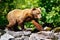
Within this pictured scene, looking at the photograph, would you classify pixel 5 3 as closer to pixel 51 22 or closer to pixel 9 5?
pixel 9 5

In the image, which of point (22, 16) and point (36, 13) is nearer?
point (36, 13)

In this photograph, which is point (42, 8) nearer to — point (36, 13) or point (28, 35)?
point (36, 13)

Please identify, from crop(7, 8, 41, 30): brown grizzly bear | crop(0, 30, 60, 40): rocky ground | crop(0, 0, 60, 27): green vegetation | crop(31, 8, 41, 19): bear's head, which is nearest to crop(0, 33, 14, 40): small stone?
crop(0, 30, 60, 40): rocky ground

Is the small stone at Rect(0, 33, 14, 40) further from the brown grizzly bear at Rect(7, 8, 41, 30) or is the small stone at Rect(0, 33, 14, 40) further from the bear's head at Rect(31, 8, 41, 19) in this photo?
the bear's head at Rect(31, 8, 41, 19)

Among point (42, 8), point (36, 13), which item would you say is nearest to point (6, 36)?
point (36, 13)

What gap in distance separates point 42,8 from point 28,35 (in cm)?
89

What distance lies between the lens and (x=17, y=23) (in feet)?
15.5

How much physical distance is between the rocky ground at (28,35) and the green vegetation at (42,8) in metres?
0.58

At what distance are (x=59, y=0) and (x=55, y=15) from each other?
34 cm

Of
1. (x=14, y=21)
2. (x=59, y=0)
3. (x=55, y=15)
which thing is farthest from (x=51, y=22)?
(x=14, y=21)

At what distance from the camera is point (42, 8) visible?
5.19 metres

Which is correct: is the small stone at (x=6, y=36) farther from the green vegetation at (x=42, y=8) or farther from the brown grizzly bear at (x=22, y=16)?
the green vegetation at (x=42, y=8)

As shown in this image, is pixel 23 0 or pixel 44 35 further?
pixel 23 0

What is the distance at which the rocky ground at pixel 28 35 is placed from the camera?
4340 mm
